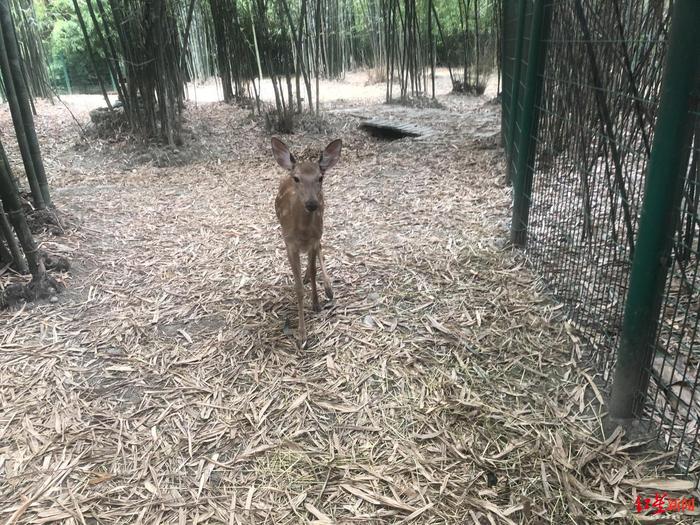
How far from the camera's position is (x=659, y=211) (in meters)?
1.94

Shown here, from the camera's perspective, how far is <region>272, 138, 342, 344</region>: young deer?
3143 mm

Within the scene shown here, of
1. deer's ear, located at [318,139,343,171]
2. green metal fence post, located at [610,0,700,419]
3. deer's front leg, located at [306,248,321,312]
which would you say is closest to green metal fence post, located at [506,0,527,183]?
deer's ear, located at [318,139,343,171]

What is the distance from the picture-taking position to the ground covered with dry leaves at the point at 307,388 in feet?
6.91

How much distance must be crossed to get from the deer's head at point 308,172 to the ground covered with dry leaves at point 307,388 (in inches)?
32.6

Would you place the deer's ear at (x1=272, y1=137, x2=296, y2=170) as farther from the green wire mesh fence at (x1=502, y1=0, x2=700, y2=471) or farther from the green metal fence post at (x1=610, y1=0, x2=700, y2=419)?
the green metal fence post at (x1=610, y1=0, x2=700, y2=419)

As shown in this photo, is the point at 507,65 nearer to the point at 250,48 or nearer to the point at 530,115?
the point at 530,115

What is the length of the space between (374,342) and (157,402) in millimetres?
1256

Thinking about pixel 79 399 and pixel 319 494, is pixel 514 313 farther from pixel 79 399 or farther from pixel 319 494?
pixel 79 399

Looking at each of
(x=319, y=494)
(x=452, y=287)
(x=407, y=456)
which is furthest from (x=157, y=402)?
(x=452, y=287)

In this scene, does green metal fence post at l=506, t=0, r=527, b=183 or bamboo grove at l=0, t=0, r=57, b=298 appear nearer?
bamboo grove at l=0, t=0, r=57, b=298

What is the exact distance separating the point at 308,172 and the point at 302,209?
9.4 inches

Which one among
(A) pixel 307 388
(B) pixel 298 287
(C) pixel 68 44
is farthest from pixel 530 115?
(C) pixel 68 44

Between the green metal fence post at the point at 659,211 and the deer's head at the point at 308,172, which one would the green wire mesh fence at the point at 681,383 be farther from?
the deer's head at the point at 308,172

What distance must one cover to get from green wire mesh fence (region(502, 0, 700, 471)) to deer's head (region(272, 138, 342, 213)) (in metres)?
1.46
